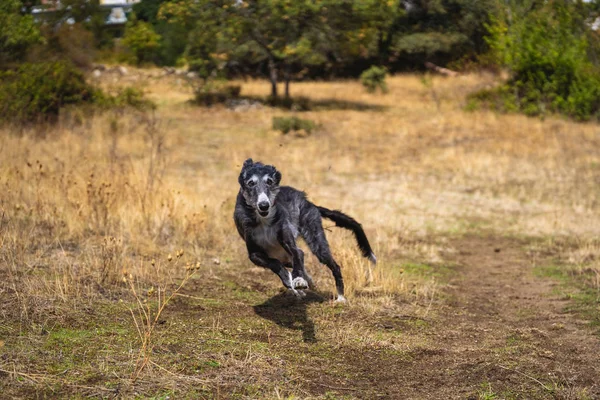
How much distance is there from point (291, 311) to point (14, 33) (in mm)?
14188

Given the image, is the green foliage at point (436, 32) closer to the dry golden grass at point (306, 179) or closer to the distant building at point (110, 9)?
the dry golden grass at point (306, 179)

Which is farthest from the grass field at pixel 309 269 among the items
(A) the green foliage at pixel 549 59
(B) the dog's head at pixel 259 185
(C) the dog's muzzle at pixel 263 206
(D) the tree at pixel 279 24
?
(D) the tree at pixel 279 24

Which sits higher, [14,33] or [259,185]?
[259,185]

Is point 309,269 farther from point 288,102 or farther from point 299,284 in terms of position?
point 288,102

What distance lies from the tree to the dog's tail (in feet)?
75.0

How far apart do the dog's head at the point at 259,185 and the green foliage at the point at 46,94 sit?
11.3 m

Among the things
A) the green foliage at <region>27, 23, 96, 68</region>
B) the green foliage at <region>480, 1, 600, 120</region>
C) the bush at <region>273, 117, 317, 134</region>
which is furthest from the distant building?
the green foliage at <region>480, 1, 600, 120</region>

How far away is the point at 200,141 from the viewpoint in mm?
22172

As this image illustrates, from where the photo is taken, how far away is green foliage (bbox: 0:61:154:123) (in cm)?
1728

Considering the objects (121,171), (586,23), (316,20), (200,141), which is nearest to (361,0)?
(316,20)

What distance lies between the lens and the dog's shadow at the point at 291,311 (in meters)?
6.72

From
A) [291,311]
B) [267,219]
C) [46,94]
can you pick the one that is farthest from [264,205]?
[46,94]

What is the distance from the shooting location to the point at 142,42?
176 feet

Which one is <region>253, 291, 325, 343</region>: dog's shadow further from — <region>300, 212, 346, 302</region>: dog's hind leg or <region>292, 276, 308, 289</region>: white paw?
<region>292, 276, 308, 289</region>: white paw
